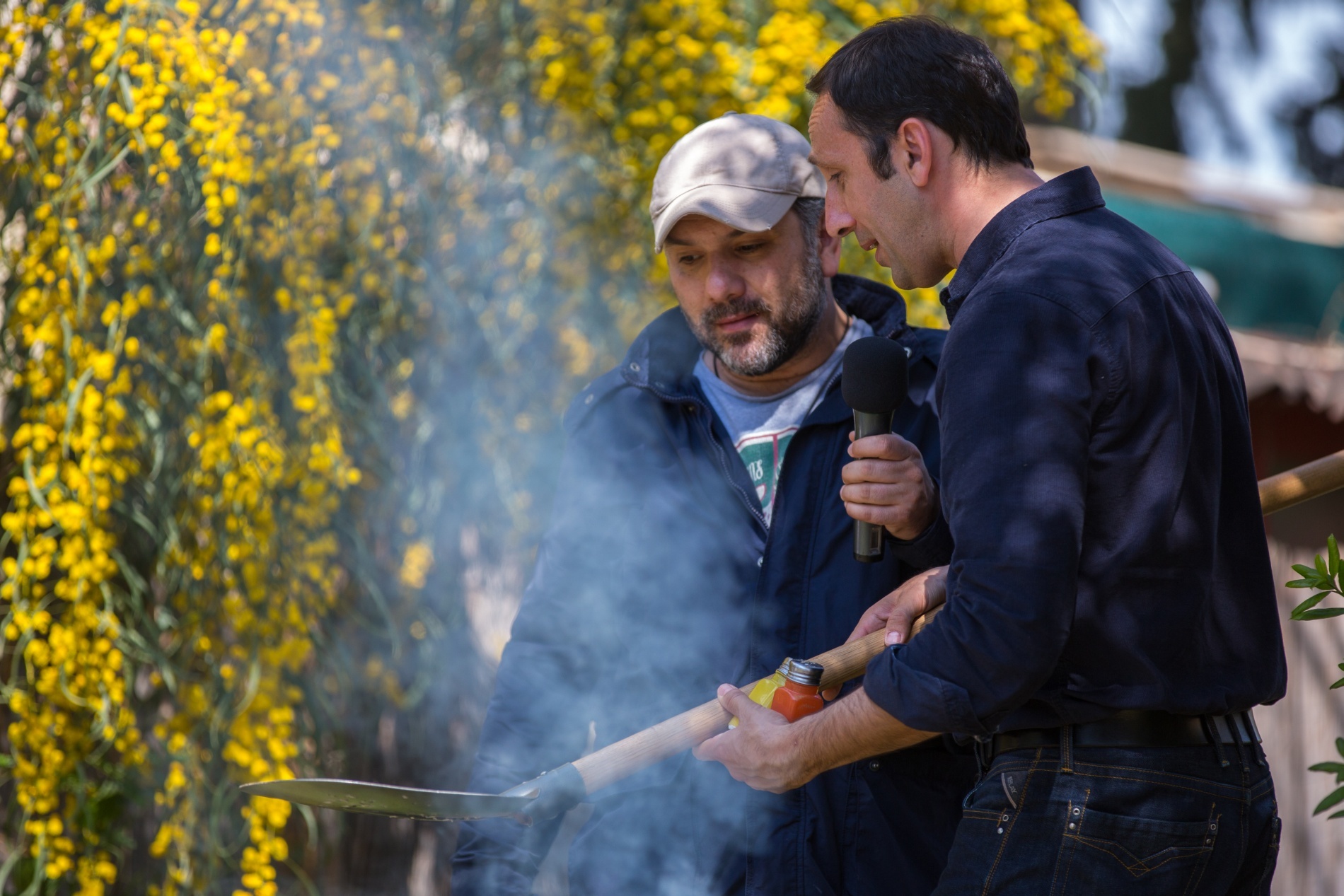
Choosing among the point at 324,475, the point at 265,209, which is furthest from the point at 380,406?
the point at 265,209

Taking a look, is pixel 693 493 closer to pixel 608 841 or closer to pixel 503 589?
pixel 608 841

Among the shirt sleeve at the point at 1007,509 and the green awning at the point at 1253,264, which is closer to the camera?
the shirt sleeve at the point at 1007,509

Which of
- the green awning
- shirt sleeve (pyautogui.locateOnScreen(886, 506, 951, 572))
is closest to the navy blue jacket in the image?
shirt sleeve (pyautogui.locateOnScreen(886, 506, 951, 572))

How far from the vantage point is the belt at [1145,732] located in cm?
136

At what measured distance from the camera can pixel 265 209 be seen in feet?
11.0

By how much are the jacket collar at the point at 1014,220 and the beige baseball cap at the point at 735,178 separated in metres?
0.70

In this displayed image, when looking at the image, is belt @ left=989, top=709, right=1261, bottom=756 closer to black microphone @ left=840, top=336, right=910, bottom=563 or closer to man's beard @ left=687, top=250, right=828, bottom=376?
black microphone @ left=840, top=336, right=910, bottom=563

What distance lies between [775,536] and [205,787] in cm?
218

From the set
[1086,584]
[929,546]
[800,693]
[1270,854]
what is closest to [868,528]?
[929,546]

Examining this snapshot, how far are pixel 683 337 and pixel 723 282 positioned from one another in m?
0.19

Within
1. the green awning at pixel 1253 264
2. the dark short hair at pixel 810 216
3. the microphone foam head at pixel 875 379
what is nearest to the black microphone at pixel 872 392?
the microphone foam head at pixel 875 379

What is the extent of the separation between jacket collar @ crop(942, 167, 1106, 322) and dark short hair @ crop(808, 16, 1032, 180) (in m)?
0.08

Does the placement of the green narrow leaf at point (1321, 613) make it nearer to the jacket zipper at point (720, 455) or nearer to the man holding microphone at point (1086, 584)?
the man holding microphone at point (1086, 584)

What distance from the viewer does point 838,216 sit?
1.66 metres
